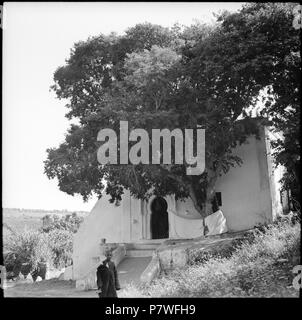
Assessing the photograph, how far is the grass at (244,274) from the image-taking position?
10.4 metres

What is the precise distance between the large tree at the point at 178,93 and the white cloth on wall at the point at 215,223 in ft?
1.50

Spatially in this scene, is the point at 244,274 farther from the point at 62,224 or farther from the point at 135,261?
the point at 62,224

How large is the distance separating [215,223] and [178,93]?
656 cm

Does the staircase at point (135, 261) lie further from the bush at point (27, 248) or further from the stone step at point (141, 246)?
the bush at point (27, 248)

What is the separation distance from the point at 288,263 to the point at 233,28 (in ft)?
31.1

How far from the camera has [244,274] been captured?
11.5 meters

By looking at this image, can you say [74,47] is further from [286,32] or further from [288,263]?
[288,263]

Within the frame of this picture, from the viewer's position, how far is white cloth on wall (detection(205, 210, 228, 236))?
19.7 metres

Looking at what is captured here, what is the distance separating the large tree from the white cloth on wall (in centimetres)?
46

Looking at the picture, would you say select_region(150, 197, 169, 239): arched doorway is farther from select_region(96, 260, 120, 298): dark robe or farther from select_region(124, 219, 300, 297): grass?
select_region(96, 260, 120, 298): dark robe

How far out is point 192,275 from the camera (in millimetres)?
12789

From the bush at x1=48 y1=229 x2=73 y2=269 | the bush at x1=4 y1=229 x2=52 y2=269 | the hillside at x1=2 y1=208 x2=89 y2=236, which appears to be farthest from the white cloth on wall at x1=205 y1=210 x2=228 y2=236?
the hillside at x1=2 y1=208 x2=89 y2=236

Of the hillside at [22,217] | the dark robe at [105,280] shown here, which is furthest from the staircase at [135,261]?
the hillside at [22,217]
